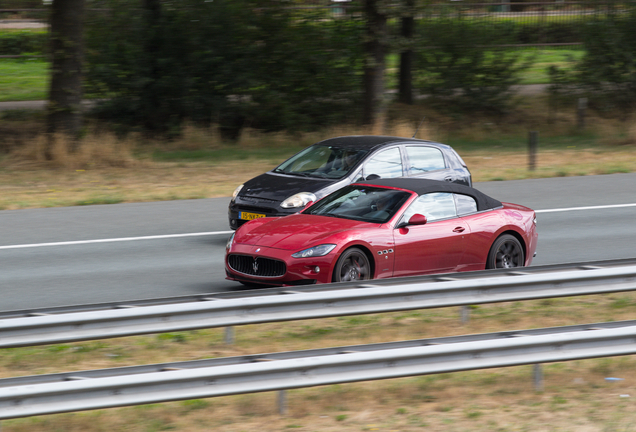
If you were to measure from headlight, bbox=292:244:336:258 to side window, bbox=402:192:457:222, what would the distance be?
106 centimetres

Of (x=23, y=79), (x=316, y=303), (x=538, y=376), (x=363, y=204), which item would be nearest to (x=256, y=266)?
(x=363, y=204)

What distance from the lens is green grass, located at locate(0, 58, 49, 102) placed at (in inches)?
1173

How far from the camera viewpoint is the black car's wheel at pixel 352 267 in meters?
8.66

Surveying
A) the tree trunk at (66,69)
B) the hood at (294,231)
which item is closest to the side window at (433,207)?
the hood at (294,231)

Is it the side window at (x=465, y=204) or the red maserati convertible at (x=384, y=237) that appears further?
the side window at (x=465, y=204)

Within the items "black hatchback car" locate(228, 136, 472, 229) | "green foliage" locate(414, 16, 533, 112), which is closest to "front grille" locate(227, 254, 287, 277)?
"black hatchback car" locate(228, 136, 472, 229)

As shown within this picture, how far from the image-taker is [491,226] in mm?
9758

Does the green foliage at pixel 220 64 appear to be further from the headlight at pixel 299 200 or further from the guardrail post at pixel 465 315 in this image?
the guardrail post at pixel 465 315

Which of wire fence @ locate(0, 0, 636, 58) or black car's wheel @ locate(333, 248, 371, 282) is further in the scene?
wire fence @ locate(0, 0, 636, 58)

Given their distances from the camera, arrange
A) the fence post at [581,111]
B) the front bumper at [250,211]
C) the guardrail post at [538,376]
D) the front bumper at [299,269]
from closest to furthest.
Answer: the guardrail post at [538,376] → the front bumper at [299,269] → the front bumper at [250,211] → the fence post at [581,111]

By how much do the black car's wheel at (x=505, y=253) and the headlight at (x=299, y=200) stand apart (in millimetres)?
2821

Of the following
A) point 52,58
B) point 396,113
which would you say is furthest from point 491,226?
point 396,113

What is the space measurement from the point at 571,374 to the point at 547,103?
2490 cm

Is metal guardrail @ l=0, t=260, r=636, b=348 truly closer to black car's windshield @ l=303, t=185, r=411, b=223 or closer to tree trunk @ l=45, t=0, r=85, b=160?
black car's windshield @ l=303, t=185, r=411, b=223
